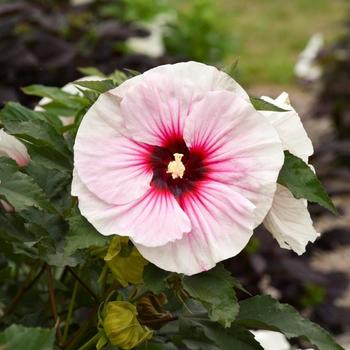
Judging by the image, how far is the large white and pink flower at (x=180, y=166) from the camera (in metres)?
0.91

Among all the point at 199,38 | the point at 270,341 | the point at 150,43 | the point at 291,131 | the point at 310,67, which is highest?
the point at 291,131

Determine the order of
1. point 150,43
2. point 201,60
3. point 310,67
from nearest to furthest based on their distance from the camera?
1. point 150,43
2. point 201,60
3. point 310,67

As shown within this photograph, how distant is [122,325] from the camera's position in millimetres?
977

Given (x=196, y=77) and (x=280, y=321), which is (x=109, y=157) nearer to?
(x=196, y=77)

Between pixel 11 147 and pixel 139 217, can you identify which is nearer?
pixel 139 217

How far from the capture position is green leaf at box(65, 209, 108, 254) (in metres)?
0.90

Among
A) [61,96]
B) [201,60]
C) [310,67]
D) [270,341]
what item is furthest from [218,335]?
[310,67]

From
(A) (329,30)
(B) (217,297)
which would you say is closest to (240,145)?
(B) (217,297)

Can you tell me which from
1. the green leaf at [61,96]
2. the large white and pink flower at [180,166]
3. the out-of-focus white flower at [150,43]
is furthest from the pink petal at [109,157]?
the out-of-focus white flower at [150,43]

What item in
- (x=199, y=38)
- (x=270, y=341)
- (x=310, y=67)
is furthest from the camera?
(x=310, y=67)

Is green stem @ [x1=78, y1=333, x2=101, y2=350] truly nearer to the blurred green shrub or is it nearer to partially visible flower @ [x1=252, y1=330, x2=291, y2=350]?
partially visible flower @ [x1=252, y1=330, x2=291, y2=350]

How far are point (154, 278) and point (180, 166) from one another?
112mm

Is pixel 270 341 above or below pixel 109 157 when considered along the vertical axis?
below

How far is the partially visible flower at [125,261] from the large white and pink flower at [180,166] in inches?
1.8
